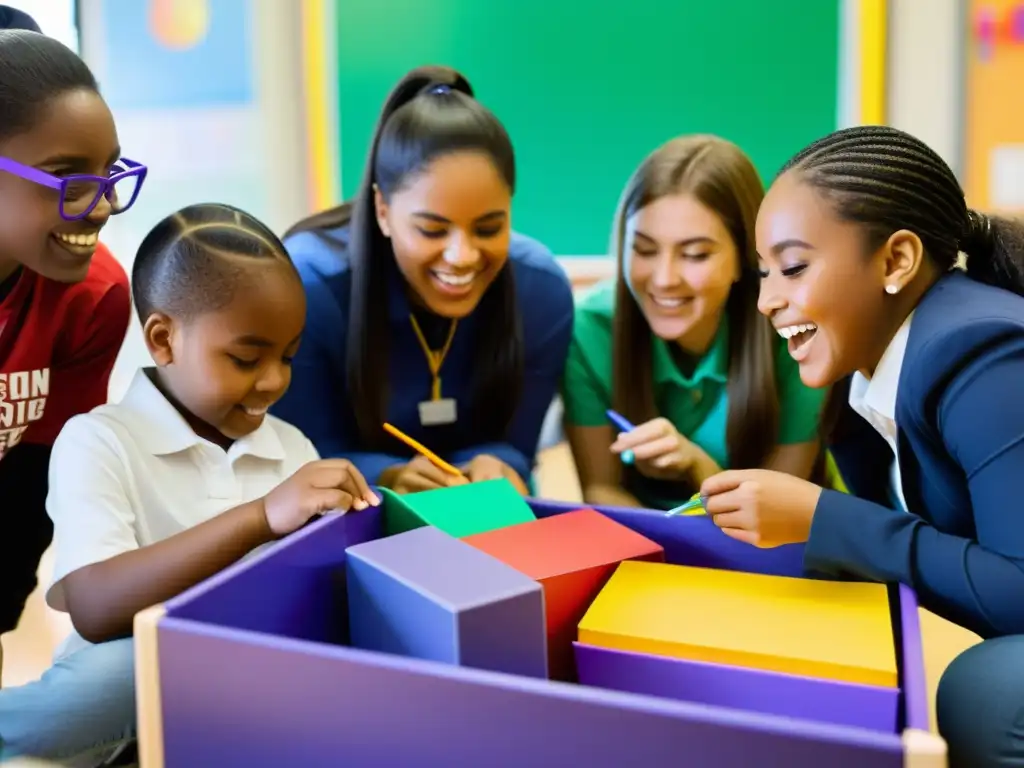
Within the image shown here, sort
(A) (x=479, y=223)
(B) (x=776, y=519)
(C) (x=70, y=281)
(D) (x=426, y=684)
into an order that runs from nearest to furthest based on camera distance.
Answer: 1. (D) (x=426, y=684)
2. (B) (x=776, y=519)
3. (C) (x=70, y=281)
4. (A) (x=479, y=223)

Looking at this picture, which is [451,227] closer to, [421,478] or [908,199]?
[421,478]

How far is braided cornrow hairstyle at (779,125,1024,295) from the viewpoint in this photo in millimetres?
892

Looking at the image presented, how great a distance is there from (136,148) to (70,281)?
1.33 meters

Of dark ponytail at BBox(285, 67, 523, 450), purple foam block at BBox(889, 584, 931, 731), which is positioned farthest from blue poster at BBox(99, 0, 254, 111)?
purple foam block at BBox(889, 584, 931, 731)

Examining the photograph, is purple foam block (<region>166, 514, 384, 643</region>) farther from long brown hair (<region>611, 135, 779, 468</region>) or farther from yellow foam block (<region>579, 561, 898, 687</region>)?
long brown hair (<region>611, 135, 779, 468</region>)

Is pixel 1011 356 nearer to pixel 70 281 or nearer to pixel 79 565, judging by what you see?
pixel 79 565

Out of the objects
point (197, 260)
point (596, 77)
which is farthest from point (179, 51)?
point (197, 260)

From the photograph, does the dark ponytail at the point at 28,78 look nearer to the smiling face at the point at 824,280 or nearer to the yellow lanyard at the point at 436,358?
the yellow lanyard at the point at 436,358

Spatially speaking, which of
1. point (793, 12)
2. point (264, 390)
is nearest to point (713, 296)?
point (264, 390)

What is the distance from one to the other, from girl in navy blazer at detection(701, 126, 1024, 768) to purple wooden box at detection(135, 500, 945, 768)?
7 centimetres

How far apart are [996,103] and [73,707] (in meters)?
2.02

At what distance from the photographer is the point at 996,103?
6.67ft

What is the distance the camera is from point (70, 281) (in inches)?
45.6

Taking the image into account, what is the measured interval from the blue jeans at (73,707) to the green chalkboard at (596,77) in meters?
1.56
